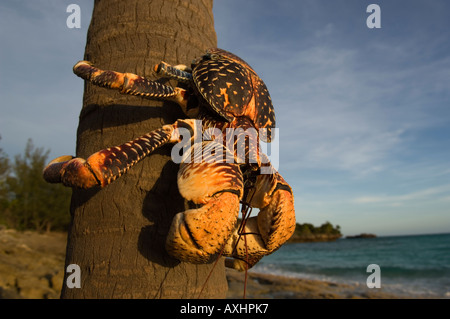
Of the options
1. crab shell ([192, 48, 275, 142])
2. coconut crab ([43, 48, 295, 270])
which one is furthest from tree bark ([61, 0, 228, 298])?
crab shell ([192, 48, 275, 142])

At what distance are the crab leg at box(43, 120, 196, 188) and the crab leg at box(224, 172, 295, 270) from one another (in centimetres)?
53

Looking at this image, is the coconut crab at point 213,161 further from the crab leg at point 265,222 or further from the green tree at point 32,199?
the green tree at point 32,199

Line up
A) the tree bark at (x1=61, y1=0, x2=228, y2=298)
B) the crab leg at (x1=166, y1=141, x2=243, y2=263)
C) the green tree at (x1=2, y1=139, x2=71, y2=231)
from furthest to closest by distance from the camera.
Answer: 1. the green tree at (x1=2, y1=139, x2=71, y2=231)
2. the tree bark at (x1=61, y1=0, x2=228, y2=298)
3. the crab leg at (x1=166, y1=141, x2=243, y2=263)

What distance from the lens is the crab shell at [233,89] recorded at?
1437mm

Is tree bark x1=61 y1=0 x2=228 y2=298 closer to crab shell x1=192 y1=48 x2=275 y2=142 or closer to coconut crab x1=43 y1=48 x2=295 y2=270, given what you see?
coconut crab x1=43 y1=48 x2=295 y2=270

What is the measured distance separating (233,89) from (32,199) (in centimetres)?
3684

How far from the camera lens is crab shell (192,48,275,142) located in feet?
4.71

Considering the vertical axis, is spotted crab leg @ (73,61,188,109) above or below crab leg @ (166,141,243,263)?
above

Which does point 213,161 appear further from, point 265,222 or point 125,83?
point 125,83

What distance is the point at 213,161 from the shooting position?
1281mm

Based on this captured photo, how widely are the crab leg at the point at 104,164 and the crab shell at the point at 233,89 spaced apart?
0.92 ft

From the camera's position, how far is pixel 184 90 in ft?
5.19
